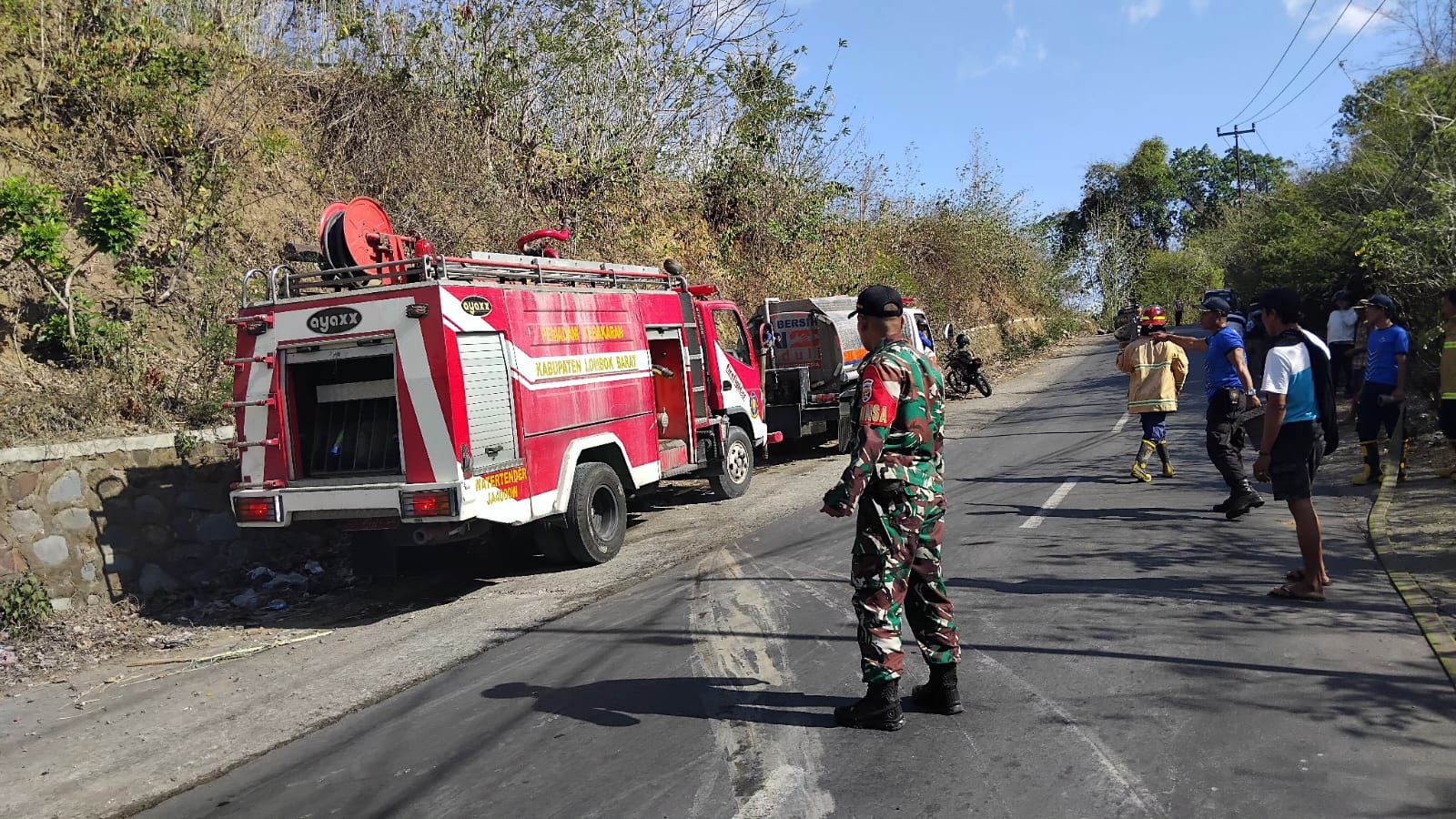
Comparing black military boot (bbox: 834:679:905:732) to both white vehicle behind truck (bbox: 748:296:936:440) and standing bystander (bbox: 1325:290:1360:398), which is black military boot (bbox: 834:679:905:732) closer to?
standing bystander (bbox: 1325:290:1360:398)

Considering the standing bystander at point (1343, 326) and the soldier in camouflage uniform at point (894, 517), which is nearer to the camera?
the soldier in camouflage uniform at point (894, 517)

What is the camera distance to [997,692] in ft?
15.9

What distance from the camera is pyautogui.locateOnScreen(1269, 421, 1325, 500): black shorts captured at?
237 inches

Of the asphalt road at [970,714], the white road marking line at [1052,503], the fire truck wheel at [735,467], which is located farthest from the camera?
the fire truck wheel at [735,467]

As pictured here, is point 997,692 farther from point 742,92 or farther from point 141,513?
point 742,92

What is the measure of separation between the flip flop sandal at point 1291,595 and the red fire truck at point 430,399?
5.15 m

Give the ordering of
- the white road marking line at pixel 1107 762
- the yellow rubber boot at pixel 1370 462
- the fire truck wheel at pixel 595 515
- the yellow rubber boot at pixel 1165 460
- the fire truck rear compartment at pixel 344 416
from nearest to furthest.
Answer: the white road marking line at pixel 1107 762
the fire truck rear compartment at pixel 344 416
the fire truck wheel at pixel 595 515
the yellow rubber boot at pixel 1370 462
the yellow rubber boot at pixel 1165 460

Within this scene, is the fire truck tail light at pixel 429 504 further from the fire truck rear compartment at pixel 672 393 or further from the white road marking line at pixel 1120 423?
the white road marking line at pixel 1120 423

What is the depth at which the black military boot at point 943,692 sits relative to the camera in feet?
15.0

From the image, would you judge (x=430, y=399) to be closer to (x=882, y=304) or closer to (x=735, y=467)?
(x=882, y=304)

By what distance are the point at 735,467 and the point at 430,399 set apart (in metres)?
5.53

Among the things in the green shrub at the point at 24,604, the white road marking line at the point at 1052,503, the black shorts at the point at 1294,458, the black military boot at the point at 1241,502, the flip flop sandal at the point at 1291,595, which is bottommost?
the flip flop sandal at the point at 1291,595

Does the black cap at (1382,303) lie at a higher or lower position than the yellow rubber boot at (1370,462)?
higher

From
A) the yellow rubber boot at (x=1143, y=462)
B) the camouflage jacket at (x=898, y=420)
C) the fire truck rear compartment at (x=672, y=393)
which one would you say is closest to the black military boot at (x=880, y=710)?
the camouflage jacket at (x=898, y=420)
